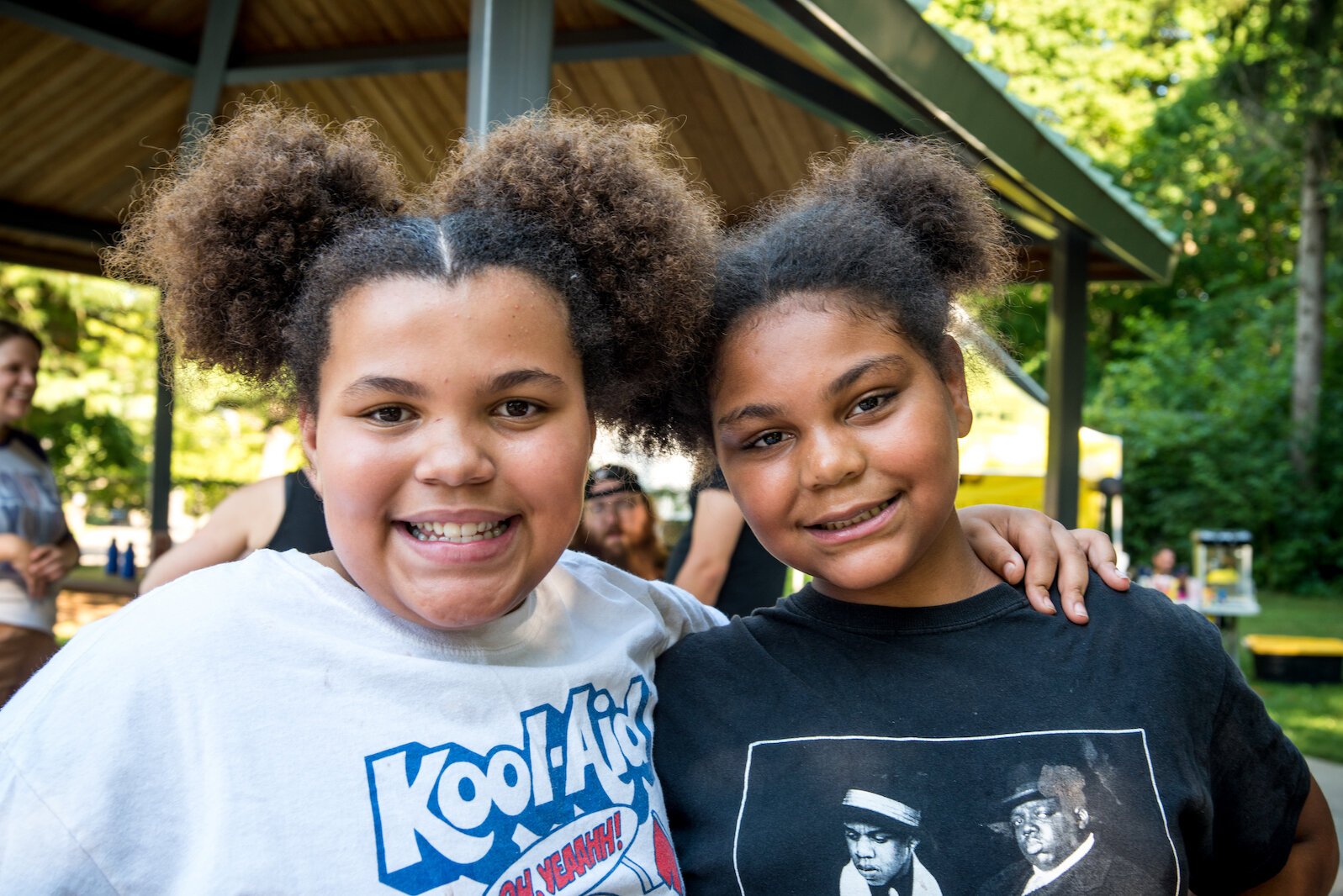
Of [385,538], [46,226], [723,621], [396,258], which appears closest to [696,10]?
[723,621]

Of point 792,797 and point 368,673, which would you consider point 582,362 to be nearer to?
point 368,673

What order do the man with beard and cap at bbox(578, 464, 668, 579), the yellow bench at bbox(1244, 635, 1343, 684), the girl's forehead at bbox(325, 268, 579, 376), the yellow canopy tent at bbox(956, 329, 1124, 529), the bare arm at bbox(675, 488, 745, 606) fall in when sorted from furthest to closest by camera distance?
the yellow bench at bbox(1244, 635, 1343, 684) < the yellow canopy tent at bbox(956, 329, 1124, 529) < the man with beard and cap at bbox(578, 464, 668, 579) < the bare arm at bbox(675, 488, 745, 606) < the girl's forehead at bbox(325, 268, 579, 376)

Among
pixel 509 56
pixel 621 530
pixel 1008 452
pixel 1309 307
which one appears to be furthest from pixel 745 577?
pixel 1309 307

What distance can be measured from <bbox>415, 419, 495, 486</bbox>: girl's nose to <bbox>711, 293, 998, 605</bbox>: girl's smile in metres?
0.46

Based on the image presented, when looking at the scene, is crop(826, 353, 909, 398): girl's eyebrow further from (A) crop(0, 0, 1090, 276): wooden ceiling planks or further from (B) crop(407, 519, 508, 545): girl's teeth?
(A) crop(0, 0, 1090, 276): wooden ceiling planks

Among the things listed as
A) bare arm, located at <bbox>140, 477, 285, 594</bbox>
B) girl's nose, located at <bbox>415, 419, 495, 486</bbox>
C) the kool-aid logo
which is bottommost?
the kool-aid logo

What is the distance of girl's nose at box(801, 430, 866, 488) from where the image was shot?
5.18ft

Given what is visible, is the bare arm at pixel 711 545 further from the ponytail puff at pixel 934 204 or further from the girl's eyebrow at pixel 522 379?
the girl's eyebrow at pixel 522 379

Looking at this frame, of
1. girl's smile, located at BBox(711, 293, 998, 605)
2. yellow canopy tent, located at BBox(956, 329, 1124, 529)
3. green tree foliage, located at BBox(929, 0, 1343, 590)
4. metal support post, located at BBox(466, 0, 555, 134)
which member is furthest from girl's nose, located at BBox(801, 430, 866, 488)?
green tree foliage, located at BBox(929, 0, 1343, 590)

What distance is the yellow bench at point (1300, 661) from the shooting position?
9.98 metres

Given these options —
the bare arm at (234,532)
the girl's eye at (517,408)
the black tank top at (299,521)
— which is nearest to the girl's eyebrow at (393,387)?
the girl's eye at (517,408)

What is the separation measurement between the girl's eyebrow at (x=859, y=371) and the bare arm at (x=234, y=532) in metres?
1.82

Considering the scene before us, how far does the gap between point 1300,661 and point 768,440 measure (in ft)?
32.9

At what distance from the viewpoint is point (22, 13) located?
187 inches
